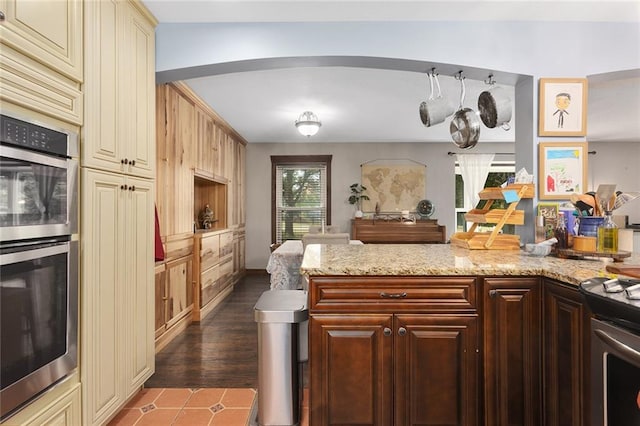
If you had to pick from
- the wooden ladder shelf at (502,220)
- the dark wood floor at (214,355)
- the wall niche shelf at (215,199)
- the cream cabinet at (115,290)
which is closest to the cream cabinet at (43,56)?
the cream cabinet at (115,290)

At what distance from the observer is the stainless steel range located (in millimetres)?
1041

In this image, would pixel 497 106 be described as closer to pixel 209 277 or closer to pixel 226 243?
pixel 209 277

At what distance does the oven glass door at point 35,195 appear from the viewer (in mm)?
1173

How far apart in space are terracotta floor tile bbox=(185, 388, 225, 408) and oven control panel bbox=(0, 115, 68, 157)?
1.63m

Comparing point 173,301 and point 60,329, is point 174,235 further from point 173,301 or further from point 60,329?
point 60,329

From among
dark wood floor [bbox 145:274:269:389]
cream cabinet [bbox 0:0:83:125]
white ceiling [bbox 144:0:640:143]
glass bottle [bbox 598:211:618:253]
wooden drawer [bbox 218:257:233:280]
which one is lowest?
dark wood floor [bbox 145:274:269:389]

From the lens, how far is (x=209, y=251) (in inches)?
161

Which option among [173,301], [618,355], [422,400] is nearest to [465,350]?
[422,400]

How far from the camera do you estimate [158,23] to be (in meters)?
2.27

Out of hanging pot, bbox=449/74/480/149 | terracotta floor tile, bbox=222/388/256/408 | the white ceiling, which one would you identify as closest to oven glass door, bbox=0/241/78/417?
terracotta floor tile, bbox=222/388/256/408

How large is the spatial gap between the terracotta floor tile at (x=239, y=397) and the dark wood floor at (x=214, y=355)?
2.6 inches

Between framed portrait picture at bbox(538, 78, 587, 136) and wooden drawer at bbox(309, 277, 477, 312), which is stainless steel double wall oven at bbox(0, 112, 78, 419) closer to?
wooden drawer at bbox(309, 277, 477, 312)

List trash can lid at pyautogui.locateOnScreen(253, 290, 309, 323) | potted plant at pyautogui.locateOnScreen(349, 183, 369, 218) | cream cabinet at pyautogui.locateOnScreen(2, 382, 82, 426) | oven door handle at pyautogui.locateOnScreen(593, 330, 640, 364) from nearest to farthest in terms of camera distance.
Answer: oven door handle at pyautogui.locateOnScreen(593, 330, 640, 364), cream cabinet at pyautogui.locateOnScreen(2, 382, 82, 426), trash can lid at pyautogui.locateOnScreen(253, 290, 309, 323), potted plant at pyautogui.locateOnScreen(349, 183, 369, 218)

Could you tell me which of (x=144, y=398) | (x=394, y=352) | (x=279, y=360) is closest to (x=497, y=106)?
(x=394, y=352)
